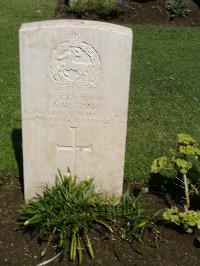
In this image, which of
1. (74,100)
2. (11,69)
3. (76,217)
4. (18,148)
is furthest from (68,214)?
(11,69)

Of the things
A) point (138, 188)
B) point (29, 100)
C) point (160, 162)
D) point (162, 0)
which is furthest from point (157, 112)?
point (162, 0)

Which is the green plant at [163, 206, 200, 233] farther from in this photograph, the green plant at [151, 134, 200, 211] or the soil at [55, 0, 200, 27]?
the soil at [55, 0, 200, 27]

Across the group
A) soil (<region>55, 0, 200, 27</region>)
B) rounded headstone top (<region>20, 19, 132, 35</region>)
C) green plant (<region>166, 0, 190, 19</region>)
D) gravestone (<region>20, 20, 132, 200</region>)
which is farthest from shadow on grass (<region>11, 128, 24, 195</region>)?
green plant (<region>166, 0, 190, 19</region>)

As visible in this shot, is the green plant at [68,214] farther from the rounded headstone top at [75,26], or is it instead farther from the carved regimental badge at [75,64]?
the rounded headstone top at [75,26]

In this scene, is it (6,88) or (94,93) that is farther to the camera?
(6,88)

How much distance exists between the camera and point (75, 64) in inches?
158

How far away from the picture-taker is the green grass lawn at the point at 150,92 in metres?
5.76

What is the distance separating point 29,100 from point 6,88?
321 centimetres

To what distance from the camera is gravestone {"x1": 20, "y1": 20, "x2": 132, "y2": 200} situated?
154 inches

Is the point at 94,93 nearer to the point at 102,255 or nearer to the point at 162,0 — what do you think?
the point at 102,255

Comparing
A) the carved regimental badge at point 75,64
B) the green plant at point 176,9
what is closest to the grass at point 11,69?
the carved regimental badge at point 75,64

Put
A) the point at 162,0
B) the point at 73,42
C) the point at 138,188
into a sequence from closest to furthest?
the point at 73,42, the point at 138,188, the point at 162,0

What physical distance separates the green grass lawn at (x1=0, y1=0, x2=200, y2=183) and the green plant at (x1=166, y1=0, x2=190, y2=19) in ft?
2.43

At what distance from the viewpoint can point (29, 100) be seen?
4.10m
